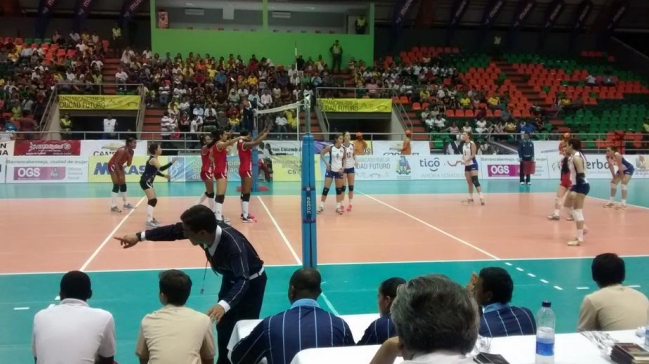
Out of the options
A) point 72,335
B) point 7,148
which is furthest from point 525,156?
point 72,335

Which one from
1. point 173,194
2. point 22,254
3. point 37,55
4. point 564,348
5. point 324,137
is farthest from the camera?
point 37,55

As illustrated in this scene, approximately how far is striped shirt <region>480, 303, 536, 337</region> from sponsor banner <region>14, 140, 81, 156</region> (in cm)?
2074

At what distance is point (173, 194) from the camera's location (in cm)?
1802

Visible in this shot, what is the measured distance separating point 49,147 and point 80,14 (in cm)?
1267

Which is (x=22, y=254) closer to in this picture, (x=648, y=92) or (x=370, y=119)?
(x=370, y=119)

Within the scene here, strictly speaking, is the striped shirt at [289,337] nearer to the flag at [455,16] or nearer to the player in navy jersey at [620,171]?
the player in navy jersey at [620,171]

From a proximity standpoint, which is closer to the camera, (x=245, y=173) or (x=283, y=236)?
(x=283, y=236)

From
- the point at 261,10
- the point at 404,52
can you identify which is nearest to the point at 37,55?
the point at 261,10

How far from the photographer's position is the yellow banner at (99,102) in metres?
25.2

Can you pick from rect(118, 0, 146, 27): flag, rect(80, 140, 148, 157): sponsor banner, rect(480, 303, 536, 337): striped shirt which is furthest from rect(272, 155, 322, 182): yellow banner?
rect(480, 303, 536, 337): striped shirt

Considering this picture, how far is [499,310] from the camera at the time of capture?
3.81 m

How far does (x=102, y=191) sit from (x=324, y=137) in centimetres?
1010

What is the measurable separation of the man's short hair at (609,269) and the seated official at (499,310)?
835mm

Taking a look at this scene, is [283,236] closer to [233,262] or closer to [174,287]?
[233,262]
